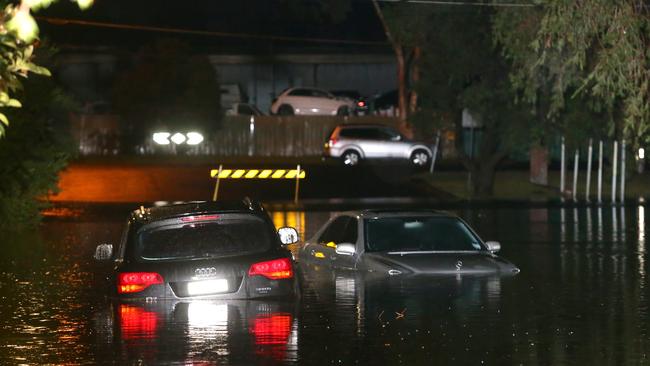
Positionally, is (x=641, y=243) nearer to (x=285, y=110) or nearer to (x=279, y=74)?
(x=285, y=110)

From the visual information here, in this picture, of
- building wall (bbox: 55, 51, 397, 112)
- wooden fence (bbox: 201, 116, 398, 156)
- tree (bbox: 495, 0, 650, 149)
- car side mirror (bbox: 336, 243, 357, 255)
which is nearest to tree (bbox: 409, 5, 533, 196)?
car side mirror (bbox: 336, 243, 357, 255)

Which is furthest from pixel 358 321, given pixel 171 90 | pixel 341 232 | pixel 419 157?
pixel 171 90

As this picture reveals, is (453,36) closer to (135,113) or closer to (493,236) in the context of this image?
(493,236)

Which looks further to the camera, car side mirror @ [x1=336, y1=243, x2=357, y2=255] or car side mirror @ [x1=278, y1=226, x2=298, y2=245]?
car side mirror @ [x1=336, y1=243, x2=357, y2=255]

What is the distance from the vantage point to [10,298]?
18.1m

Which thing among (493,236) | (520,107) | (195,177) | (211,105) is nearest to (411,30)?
(520,107)

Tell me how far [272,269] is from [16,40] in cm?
789

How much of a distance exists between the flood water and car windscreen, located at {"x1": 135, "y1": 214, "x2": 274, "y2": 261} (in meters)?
0.57

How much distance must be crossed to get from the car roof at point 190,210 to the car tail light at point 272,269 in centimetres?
54

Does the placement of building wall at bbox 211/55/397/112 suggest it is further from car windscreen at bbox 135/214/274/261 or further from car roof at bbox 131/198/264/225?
car windscreen at bbox 135/214/274/261

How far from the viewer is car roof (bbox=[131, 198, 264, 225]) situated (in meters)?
14.4

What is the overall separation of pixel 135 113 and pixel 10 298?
42165mm

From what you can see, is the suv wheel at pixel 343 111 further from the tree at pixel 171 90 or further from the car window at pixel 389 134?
the car window at pixel 389 134

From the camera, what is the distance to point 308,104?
64.1 m
